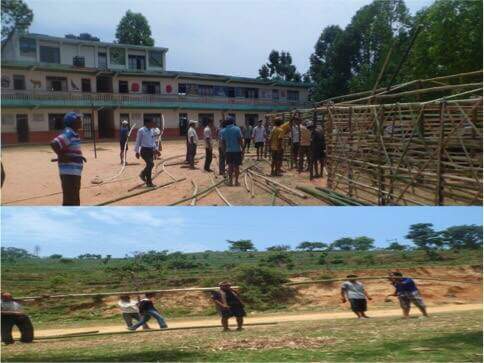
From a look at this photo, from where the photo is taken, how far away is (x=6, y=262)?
129 inches

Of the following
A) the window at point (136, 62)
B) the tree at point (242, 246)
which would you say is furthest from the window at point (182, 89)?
the tree at point (242, 246)

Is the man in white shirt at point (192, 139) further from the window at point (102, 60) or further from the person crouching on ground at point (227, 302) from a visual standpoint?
the person crouching on ground at point (227, 302)

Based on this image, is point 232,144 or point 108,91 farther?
point 232,144

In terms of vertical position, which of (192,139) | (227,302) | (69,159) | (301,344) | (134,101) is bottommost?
(301,344)

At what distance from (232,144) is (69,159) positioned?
43.2 inches

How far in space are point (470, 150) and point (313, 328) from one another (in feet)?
4.59

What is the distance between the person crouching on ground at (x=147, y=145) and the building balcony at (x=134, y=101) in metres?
0.15

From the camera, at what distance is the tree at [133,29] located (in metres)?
3.25

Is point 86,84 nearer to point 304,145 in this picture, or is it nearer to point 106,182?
point 106,182

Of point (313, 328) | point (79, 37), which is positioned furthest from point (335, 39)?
point (313, 328)

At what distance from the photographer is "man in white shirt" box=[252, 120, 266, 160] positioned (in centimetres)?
387

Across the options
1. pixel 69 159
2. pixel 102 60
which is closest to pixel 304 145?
pixel 102 60

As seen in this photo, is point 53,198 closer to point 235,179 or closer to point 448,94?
point 235,179

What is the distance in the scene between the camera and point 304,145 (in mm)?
4078
